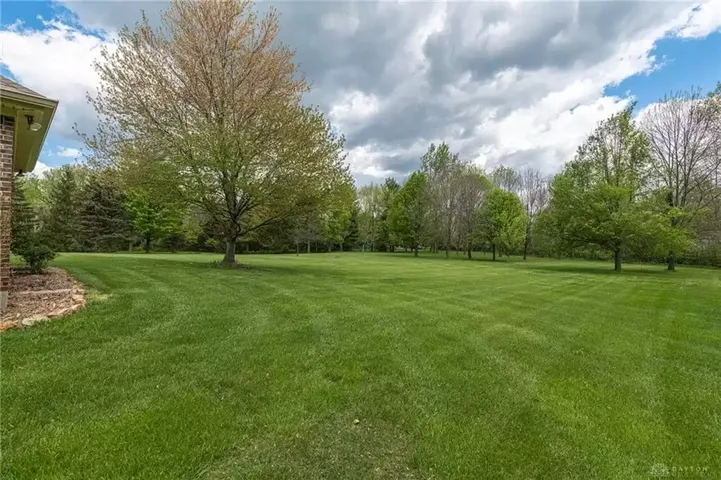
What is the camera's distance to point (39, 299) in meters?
6.25

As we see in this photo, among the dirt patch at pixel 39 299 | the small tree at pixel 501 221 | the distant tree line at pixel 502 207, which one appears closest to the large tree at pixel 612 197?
the distant tree line at pixel 502 207

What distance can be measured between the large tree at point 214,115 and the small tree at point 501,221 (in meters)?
25.4

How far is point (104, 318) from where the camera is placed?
18.5 feet

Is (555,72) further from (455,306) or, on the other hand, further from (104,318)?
(104,318)

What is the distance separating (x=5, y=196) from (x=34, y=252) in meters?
4.02

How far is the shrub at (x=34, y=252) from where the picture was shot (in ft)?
28.7

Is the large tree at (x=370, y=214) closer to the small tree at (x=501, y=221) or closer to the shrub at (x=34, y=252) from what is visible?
the small tree at (x=501, y=221)

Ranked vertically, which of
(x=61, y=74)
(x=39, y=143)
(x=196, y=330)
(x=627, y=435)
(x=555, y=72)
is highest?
(x=555, y=72)

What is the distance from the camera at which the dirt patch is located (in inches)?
206

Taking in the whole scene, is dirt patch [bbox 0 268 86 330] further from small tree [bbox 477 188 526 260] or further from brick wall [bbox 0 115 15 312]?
small tree [bbox 477 188 526 260]

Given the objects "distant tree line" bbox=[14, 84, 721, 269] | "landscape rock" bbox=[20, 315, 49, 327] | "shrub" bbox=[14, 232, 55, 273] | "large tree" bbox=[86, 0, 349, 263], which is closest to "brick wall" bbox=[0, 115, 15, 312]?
"landscape rock" bbox=[20, 315, 49, 327]

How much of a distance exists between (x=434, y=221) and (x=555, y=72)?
2676cm

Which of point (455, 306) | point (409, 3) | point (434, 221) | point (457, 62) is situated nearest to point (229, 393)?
point (455, 306)

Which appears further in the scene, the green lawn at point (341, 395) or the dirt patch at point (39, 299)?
the dirt patch at point (39, 299)
